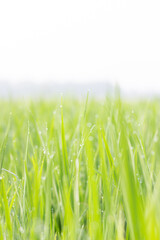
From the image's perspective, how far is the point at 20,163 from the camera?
3.14 ft

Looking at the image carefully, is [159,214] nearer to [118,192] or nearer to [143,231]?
[143,231]

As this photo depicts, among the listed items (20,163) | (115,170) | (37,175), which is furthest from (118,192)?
(20,163)

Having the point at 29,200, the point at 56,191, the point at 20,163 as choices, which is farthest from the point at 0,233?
the point at 20,163

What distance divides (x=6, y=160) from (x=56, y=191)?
330 mm

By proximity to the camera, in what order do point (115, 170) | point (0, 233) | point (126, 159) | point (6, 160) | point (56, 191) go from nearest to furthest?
point (126, 159) < point (0, 233) < point (115, 170) < point (56, 191) < point (6, 160)

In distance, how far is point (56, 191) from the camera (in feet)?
2.31

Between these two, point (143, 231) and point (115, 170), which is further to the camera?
point (115, 170)

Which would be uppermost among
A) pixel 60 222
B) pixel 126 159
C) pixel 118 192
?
pixel 126 159

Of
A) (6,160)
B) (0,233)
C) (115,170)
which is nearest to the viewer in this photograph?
(0,233)

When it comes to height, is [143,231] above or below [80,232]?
above

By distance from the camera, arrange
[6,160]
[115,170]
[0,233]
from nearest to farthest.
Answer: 1. [0,233]
2. [115,170]
3. [6,160]

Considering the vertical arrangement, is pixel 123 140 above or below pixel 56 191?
above

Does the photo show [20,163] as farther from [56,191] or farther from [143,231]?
[143,231]

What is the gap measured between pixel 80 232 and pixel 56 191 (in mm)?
206
